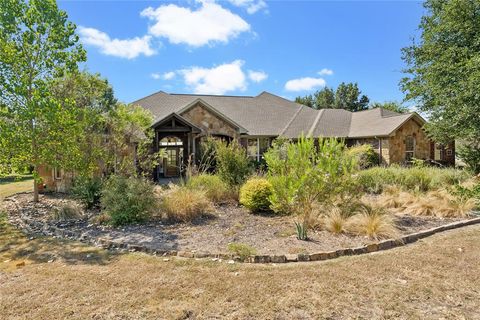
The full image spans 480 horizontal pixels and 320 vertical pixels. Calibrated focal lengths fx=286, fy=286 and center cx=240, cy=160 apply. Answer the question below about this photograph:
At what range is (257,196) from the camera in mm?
A: 8438

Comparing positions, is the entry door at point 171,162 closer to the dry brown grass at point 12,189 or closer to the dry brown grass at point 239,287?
the dry brown grass at point 12,189

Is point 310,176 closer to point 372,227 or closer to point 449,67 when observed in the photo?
point 372,227

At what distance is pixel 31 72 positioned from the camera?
9.40 meters

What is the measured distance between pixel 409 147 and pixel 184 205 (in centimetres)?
2047

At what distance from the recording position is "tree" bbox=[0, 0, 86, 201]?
8438mm

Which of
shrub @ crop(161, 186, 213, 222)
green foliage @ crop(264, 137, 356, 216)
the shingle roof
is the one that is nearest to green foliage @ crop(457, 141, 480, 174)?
the shingle roof

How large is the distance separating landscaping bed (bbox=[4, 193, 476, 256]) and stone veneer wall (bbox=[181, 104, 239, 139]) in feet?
31.8

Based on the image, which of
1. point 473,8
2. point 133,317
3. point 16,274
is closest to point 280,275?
point 133,317

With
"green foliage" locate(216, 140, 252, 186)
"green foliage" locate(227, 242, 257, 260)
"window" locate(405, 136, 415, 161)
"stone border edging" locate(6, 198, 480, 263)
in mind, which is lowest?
"stone border edging" locate(6, 198, 480, 263)

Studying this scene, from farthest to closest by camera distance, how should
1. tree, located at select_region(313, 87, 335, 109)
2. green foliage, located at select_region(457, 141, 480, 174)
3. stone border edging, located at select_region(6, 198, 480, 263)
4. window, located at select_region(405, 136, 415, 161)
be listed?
tree, located at select_region(313, 87, 335, 109) < window, located at select_region(405, 136, 415, 161) < green foliage, located at select_region(457, 141, 480, 174) < stone border edging, located at select_region(6, 198, 480, 263)

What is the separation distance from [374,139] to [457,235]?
16.3m

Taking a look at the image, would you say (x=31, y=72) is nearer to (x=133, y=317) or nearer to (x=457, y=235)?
(x=133, y=317)

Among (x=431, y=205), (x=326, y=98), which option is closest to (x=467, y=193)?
(x=431, y=205)

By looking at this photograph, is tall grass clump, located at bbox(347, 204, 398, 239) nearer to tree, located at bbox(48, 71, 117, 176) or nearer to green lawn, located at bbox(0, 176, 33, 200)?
tree, located at bbox(48, 71, 117, 176)
